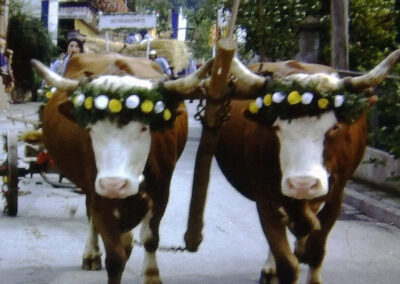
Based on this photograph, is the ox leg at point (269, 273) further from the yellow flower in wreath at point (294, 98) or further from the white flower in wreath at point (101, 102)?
the white flower in wreath at point (101, 102)

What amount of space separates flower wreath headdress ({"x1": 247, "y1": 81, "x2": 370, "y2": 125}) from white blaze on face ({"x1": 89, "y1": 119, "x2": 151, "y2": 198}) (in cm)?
81

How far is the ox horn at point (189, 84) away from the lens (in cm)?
513

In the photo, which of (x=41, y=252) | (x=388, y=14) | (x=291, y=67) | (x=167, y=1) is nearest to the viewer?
(x=291, y=67)

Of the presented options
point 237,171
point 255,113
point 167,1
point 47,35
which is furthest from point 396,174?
point 167,1

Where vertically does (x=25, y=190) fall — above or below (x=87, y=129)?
below

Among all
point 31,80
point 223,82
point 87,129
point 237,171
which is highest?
point 223,82

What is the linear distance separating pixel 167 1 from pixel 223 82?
35.5 meters

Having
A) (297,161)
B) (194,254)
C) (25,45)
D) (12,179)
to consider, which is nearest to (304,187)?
(297,161)

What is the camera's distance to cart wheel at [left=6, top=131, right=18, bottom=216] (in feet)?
27.8

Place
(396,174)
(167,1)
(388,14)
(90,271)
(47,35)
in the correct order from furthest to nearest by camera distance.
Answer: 1. (167,1)
2. (47,35)
3. (388,14)
4. (396,174)
5. (90,271)

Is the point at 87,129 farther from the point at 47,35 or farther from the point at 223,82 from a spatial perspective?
the point at 47,35

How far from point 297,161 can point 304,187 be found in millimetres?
187

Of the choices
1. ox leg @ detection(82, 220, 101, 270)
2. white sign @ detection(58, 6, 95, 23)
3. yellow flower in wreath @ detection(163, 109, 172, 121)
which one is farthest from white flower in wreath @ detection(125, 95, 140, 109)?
white sign @ detection(58, 6, 95, 23)

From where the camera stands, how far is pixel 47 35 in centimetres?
2653
